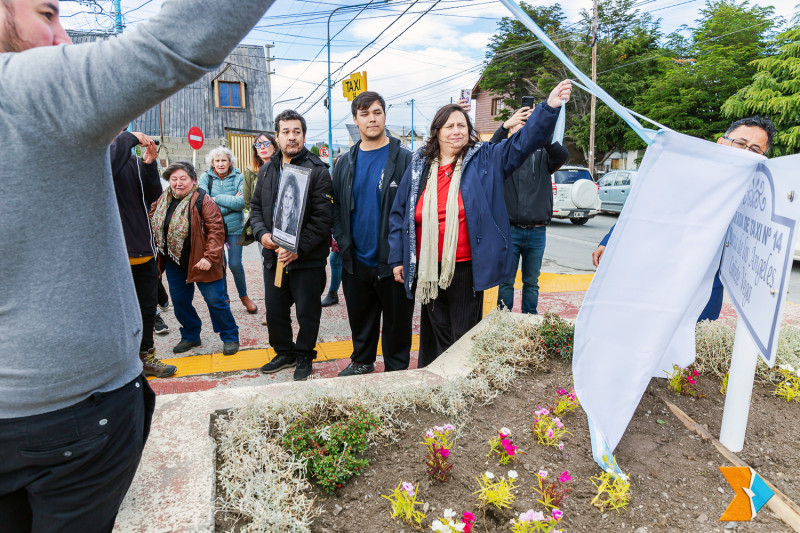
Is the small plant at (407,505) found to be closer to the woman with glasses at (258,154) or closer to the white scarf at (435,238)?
the white scarf at (435,238)

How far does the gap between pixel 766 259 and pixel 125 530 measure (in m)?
2.43

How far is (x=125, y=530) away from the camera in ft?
5.53

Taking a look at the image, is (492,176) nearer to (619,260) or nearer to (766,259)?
(619,260)

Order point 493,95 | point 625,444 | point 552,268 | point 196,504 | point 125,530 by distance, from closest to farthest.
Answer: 1. point 125,530
2. point 196,504
3. point 625,444
4. point 552,268
5. point 493,95

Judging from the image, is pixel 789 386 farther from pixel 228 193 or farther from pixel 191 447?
pixel 228 193

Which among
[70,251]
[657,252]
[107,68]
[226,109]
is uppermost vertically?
[226,109]

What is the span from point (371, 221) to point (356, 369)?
123 centimetres

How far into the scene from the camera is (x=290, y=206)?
3.99 metres

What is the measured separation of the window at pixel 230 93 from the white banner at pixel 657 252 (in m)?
27.5

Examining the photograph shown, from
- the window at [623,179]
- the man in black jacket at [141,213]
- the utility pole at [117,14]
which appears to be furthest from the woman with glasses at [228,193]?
the window at [623,179]

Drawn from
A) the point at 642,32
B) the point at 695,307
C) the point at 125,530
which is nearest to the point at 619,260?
the point at 695,307

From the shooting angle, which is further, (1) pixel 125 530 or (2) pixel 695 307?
(2) pixel 695 307

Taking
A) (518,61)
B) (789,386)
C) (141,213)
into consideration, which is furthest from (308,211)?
(518,61)

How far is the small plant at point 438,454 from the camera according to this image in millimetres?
2031
